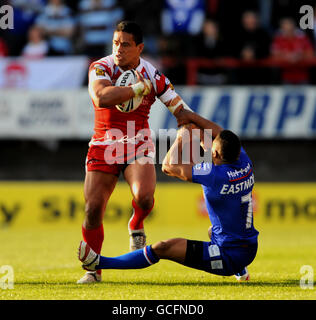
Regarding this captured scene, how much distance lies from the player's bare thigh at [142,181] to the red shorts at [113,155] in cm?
8

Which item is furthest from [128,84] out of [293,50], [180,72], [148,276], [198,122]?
[293,50]

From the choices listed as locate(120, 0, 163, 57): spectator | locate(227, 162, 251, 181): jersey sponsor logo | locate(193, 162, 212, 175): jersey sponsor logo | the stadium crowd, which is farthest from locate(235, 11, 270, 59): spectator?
locate(193, 162, 212, 175): jersey sponsor logo

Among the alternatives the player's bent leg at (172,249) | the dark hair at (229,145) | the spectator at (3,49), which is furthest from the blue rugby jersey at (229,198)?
the spectator at (3,49)

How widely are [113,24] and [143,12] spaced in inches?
50.8

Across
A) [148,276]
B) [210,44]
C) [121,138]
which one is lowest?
[148,276]

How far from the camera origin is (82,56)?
1556 centimetres

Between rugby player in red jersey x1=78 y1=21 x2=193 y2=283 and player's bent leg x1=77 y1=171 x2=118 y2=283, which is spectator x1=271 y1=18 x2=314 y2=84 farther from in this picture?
player's bent leg x1=77 y1=171 x2=118 y2=283

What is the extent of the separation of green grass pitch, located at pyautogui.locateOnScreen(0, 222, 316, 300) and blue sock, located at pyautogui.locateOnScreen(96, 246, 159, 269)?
0.21 m

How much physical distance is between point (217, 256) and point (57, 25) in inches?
411

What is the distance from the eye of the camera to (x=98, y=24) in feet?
51.5

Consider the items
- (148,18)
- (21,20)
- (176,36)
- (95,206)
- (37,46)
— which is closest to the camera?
(95,206)

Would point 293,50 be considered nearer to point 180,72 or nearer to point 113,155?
point 180,72

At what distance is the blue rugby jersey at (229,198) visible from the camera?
6.53m
